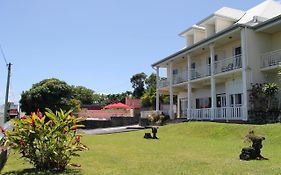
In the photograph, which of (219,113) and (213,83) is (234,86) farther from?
(219,113)

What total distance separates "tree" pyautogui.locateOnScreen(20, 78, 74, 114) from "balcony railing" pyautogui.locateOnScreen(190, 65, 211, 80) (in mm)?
16200

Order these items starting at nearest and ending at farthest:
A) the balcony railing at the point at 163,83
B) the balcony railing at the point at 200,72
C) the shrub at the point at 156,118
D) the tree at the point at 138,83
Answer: the balcony railing at the point at 200,72 < the shrub at the point at 156,118 < the balcony railing at the point at 163,83 < the tree at the point at 138,83

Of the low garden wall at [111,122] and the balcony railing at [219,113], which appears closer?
the balcony railing at [219,113]

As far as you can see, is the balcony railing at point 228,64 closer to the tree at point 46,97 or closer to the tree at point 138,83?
the tree at point 46,97

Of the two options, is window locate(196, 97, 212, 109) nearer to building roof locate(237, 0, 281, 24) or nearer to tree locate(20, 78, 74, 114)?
building roof locate(237, 0, 281, 24)

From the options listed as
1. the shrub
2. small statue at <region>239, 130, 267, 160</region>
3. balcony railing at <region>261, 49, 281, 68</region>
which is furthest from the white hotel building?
small statue at <region>239, 130, 267, 160</region>

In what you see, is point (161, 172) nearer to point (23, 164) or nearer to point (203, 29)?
point (23, 164)

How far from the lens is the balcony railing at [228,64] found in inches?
975

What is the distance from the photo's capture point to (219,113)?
84.1 feet

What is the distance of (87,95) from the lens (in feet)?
367

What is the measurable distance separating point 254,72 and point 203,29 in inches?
465

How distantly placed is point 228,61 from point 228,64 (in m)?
→ 0.32

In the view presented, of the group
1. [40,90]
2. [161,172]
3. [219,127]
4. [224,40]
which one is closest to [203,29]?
[224,40]

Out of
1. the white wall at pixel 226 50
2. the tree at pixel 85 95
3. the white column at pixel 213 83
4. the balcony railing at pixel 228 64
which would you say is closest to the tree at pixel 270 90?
the balcony railing at pixel 228 64
